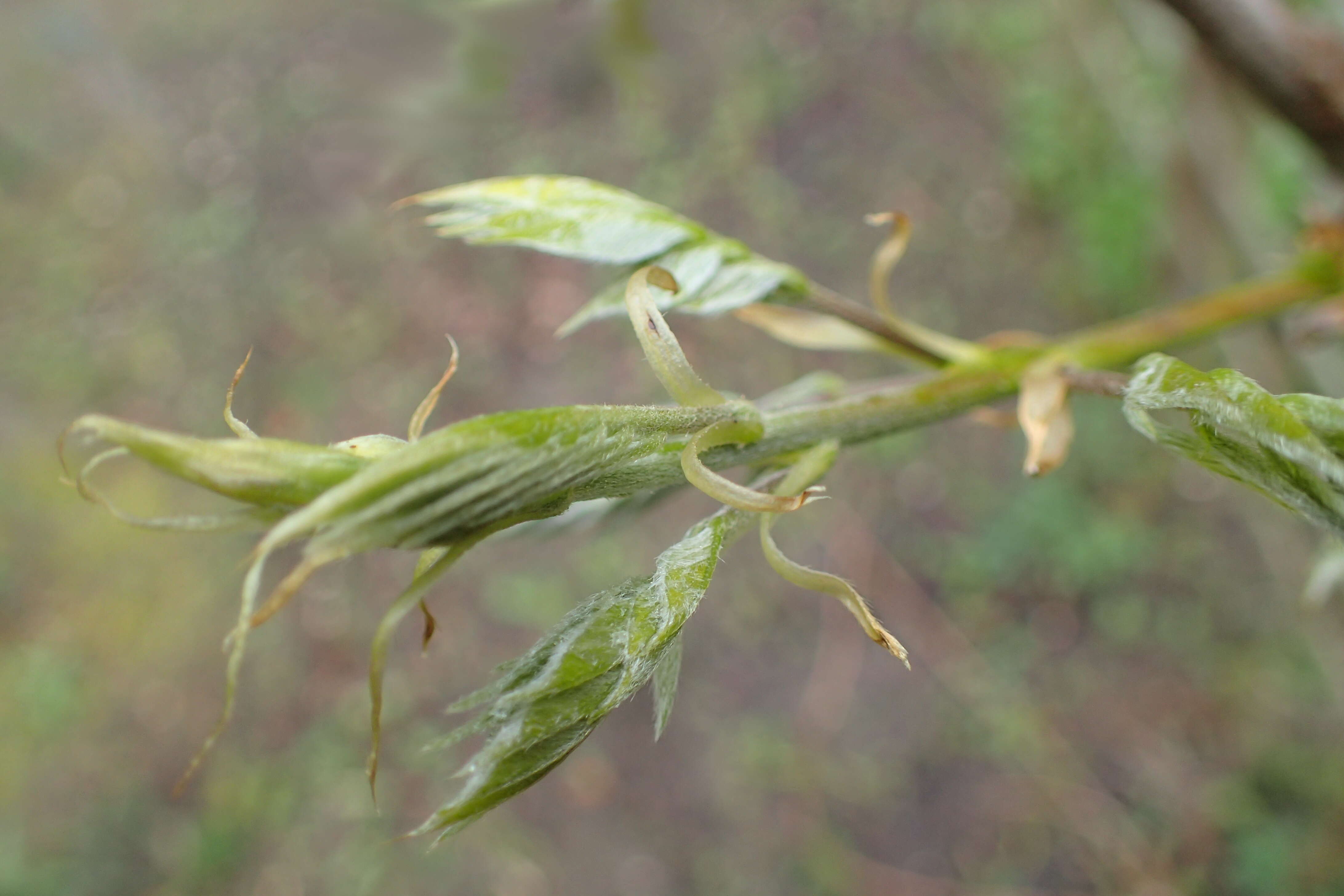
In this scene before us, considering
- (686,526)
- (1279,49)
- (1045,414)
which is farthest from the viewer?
(686,526)

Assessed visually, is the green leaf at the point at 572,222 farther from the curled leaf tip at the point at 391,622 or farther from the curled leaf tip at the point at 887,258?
the curled leaf tip at the point at 391,622

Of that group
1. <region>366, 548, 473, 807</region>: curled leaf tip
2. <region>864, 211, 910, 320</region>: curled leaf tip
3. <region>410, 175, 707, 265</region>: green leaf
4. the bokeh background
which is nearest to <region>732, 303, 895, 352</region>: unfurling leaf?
<region>864, 211, 910, 320</region>: curled leaf tip

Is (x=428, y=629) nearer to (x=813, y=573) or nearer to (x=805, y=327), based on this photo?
(x=813, y=573)

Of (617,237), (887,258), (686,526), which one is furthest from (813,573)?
(686,526)

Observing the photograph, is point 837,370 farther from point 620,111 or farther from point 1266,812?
point 1266,812

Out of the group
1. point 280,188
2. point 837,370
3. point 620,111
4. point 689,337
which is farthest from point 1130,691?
point 280,188

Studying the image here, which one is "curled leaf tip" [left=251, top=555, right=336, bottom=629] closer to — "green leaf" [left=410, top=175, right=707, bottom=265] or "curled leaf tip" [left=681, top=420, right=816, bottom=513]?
"curled leaf tip" [left=681, top=420, right=816, bottom=513]

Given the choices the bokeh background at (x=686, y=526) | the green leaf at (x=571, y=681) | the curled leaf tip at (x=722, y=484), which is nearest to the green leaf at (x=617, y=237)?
the curled leaf tip at (x=722, y=484)
